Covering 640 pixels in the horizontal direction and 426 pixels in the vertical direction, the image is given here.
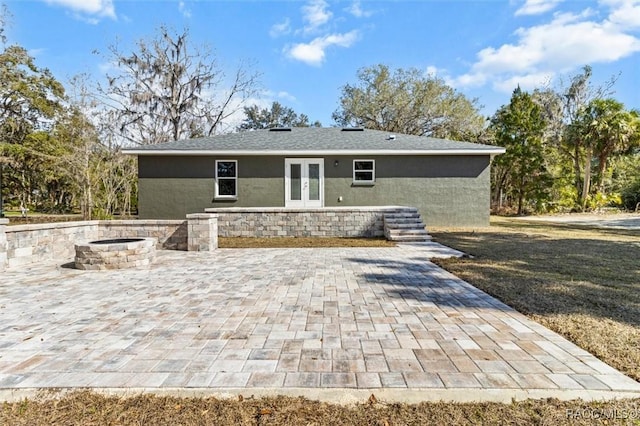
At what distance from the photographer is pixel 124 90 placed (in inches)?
773

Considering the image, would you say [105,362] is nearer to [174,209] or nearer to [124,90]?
[174,209]

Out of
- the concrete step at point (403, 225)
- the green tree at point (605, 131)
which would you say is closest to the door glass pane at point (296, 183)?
the concrete step at point (403, 225)

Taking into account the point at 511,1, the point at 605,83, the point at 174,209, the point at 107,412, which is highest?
the point at 605,83

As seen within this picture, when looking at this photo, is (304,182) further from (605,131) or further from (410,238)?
(605,131)

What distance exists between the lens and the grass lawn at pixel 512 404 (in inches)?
73.1

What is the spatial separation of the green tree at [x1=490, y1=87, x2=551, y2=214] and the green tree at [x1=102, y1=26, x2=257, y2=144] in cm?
1597

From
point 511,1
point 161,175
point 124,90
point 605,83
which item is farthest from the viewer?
point 605,83

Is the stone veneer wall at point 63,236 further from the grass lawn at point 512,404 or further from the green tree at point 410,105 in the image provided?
the green tree at point 410,105

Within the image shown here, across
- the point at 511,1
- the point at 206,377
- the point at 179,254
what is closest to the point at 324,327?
the point at 206,377

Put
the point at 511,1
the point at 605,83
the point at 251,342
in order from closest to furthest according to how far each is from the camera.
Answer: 1. the point at 251,342
2. the point at 511,1
3. the point at 605,83

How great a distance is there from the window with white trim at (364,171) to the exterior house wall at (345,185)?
17 cm

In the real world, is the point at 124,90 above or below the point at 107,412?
above

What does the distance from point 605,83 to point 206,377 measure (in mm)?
36704

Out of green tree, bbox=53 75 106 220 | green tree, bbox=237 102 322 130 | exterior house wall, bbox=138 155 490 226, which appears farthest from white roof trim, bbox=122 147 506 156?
green tree, bbox=237 102 322 130
